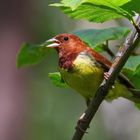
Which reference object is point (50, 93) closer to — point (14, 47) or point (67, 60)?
point (14, 47)

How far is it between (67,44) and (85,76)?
602 millimetres

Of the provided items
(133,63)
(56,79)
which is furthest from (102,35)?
(56,79)

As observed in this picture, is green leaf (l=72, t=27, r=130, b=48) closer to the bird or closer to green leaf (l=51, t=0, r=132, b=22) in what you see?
green leaf (l=51, t=0, r=132, b=22)

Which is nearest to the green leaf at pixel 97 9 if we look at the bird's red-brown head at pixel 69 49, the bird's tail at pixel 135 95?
the bird's tail at pixel 135 95

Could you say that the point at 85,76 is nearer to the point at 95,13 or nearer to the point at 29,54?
the point at 29,54

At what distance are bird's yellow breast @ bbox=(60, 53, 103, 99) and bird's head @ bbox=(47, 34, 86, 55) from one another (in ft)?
1.05

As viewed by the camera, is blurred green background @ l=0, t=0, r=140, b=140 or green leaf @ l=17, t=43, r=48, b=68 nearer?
green leaf @ l=17, t=43, r=48, b=68

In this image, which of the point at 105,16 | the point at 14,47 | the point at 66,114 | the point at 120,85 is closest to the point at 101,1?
the point at 105,16

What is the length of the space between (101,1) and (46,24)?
21.6ft

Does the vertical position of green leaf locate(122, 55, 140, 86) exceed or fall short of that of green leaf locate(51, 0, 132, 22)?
it falls short

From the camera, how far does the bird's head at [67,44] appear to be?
3768 millimetres

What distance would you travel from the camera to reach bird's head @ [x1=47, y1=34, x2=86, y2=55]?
3.77 m

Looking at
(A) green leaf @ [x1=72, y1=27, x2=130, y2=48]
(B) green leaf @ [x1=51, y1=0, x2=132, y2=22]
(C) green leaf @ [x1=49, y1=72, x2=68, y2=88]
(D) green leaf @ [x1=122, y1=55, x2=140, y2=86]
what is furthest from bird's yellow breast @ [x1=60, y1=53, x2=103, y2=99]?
(B) green leaf @ [x1=51, y1=0, x2=132, y2=22]

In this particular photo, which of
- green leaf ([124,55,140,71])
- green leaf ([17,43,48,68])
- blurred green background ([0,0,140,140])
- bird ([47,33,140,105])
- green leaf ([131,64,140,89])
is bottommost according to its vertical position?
blurred green background ([0,0,140,140])
